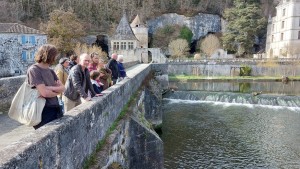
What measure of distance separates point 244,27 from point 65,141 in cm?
5665

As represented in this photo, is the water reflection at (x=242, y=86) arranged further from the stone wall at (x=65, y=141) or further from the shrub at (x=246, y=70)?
the stone wall at (x=65, y=141)

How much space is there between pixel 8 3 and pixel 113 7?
21072 mm

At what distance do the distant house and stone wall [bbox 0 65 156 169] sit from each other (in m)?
28.5

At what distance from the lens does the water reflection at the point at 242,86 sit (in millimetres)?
34928

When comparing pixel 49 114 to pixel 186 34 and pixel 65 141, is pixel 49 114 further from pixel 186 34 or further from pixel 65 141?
pixel 186 34

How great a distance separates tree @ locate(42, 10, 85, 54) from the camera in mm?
41156

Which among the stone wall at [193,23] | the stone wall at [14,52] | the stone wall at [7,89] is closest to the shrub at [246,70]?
the stone wall at [193,23]

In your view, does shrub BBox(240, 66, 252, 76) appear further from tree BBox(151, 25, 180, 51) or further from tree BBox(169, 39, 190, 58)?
tree BBox(151, 25, 180, 51)

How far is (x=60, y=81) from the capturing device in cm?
521

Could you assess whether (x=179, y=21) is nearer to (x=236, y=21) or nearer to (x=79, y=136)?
(x=236, y=21)

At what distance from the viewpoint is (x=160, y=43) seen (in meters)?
57.8

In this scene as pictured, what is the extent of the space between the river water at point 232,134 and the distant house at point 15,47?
17991 millimetres

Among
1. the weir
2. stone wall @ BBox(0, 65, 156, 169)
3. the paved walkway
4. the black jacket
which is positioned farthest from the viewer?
the paved walkway

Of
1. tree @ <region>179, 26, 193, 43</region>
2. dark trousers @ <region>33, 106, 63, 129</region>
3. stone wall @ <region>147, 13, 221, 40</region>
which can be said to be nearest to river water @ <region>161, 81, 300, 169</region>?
dark trousers @ <region>33, 106, 63, 129</region>
